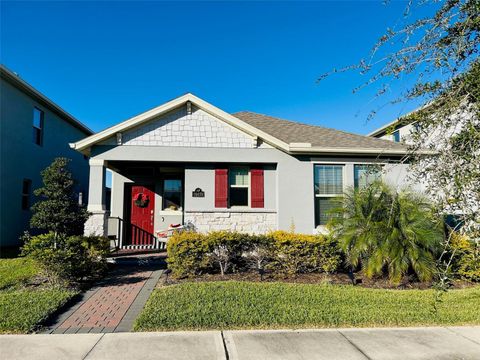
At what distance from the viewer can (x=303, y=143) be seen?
10.4m

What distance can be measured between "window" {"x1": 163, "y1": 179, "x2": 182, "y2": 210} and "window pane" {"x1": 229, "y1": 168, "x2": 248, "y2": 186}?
300 centimetres

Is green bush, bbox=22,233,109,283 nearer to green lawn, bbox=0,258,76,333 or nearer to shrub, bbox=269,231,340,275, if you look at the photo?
green lawn, bbox=0,258,76,333

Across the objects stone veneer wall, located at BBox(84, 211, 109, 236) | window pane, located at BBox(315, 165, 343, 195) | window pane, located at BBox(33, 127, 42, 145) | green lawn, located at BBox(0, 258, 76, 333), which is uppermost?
window pane, located at BBox(33, 127, 42, 145)

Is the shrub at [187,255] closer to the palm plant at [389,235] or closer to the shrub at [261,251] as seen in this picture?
the shrub at [261,251]

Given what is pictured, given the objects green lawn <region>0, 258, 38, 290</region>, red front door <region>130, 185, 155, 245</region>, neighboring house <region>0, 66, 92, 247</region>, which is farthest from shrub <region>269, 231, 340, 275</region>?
neighboring house <region>0, 66, 92, 247</region>

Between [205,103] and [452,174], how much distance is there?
7824 millimetres

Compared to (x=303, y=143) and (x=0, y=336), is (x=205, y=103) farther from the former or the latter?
(x=0, y=336)

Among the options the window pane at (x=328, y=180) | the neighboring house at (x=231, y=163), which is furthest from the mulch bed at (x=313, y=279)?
the window pane at (x=328, y=180)

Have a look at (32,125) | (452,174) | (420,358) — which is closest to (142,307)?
(420,358)

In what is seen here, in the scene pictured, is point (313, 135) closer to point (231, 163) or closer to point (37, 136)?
A: point (231, 163)

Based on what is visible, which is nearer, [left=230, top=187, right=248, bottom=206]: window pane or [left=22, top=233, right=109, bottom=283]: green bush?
[left=22, top=233, right=109, bottom=283]: green bush

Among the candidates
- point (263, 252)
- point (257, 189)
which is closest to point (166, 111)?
point (257, 189)

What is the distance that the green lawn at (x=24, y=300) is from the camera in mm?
4922

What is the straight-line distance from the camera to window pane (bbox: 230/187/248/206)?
425 inches
